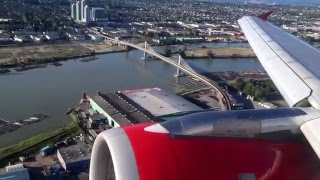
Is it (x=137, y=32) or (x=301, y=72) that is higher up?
(x=301, y=72)

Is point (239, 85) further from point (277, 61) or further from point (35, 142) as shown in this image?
point (277, 61)

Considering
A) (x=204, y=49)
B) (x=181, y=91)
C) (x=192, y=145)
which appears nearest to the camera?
(x=192, y=145)

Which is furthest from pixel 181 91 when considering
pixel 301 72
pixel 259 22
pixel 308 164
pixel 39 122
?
pixel 308 164

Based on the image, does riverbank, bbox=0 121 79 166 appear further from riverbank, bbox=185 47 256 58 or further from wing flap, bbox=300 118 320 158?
riverbank, bbox=185 47 256 58

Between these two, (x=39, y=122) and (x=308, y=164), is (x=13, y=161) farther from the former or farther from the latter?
(x=308, y=164)

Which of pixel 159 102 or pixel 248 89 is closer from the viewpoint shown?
pixel 159 102

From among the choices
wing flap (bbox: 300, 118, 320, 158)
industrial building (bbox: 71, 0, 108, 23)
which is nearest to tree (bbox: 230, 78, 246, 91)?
wing flap (bbox: 300, 118, 320, 158)

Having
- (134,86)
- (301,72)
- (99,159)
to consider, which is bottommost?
(134,86)

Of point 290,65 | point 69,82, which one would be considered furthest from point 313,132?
point 69,82
